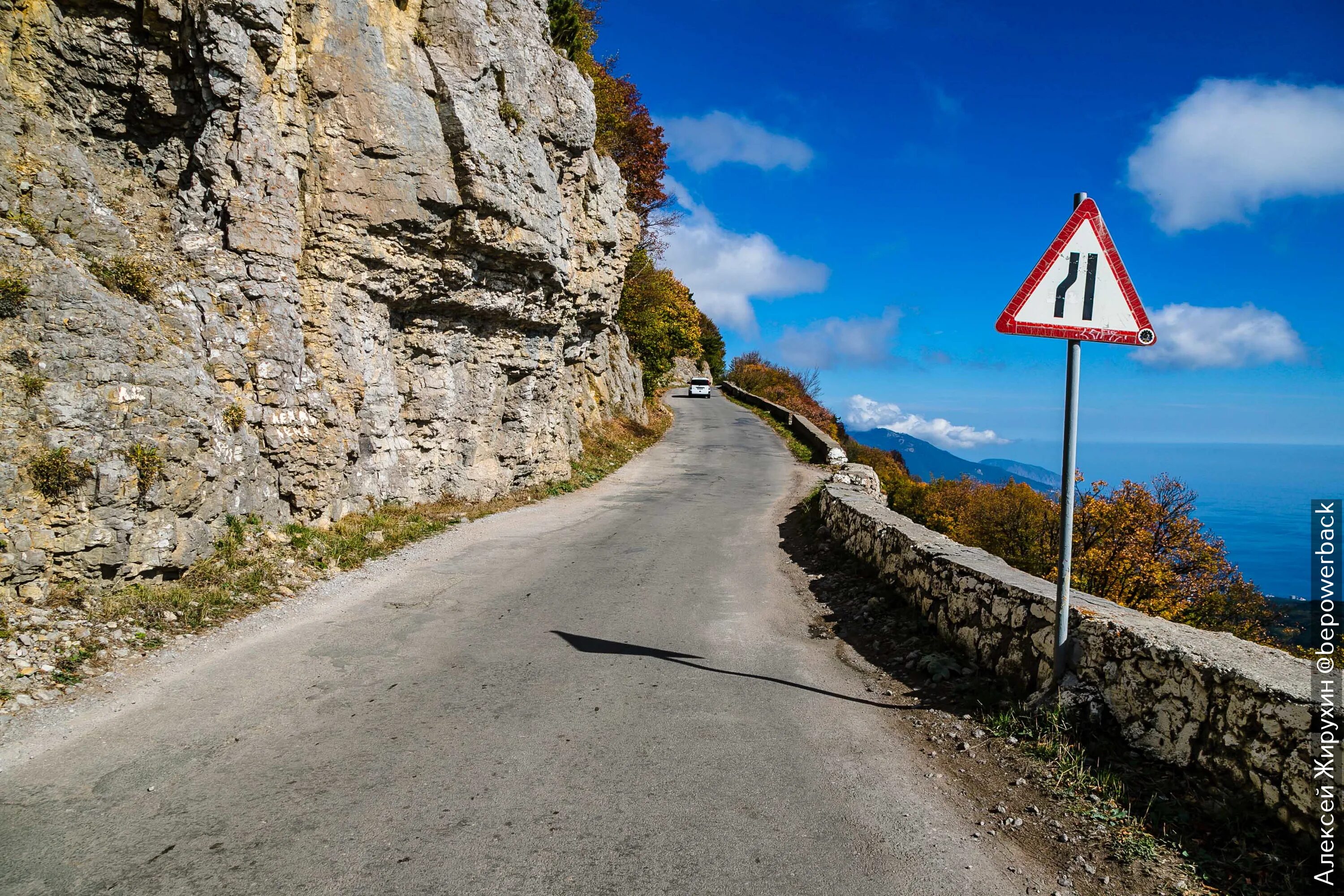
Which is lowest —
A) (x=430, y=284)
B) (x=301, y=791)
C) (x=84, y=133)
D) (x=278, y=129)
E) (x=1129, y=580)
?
(x=1129, y=580)

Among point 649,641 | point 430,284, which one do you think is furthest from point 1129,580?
point 430,284

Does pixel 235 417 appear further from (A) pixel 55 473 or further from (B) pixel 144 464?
(A) pixel 55 473

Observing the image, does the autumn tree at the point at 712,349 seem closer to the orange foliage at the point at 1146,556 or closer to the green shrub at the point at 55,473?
the orange foliage at the point at 1146,556

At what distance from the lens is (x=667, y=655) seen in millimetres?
6332

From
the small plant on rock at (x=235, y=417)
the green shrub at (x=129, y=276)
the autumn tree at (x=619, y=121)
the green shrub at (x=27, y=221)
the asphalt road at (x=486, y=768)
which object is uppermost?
the autumn tree at (x=619, y=121)

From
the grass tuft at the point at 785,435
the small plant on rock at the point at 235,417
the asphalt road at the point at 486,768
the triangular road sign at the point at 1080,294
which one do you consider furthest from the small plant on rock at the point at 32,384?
the grass tuft at the point at 785,435

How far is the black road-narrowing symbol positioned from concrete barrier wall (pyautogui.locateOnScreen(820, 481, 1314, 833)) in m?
2.05

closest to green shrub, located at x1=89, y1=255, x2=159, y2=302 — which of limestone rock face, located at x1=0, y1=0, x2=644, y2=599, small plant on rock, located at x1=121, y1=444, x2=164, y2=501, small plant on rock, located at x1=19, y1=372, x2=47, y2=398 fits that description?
limestone rock face, located at x1=0, y1=0, x2=644, y2=599

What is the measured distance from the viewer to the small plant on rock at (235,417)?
8242mm

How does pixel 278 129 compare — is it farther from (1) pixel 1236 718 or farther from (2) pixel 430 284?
(1) pixel 1236 718

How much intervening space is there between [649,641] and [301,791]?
3400mm

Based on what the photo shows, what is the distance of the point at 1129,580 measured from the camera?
2012cm

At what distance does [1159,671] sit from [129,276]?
10.2 metres

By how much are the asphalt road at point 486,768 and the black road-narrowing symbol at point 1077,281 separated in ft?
10.2
